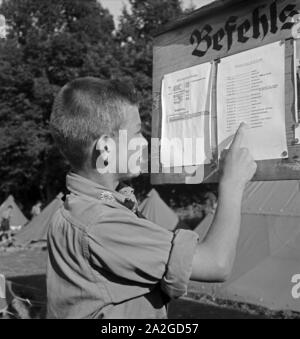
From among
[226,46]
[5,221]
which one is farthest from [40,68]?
[226,46]

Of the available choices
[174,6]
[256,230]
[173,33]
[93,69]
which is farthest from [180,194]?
[173,33]

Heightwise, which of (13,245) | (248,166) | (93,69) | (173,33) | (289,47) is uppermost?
(93,69)

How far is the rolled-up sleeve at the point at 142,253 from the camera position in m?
1.50

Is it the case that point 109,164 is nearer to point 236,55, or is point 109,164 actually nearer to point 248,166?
point 248,166

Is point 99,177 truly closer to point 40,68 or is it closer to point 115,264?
point 115,264

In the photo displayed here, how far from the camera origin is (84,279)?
1.55 metres

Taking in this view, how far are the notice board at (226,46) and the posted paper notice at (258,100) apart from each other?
3cm

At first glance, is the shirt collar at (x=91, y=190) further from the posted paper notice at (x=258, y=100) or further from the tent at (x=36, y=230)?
the tent at (x=36, y=230)

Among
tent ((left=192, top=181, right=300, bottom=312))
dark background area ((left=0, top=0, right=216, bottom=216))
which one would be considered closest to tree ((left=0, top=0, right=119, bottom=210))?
dark background area ((left=0, top=0, right=216, bottom=216))

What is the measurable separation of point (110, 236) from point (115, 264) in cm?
8

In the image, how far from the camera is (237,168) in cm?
167

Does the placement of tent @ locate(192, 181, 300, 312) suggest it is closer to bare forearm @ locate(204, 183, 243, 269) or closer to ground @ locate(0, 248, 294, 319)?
ground @ locate(0, 248, 294, 319)

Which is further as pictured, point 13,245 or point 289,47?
point 13,245
